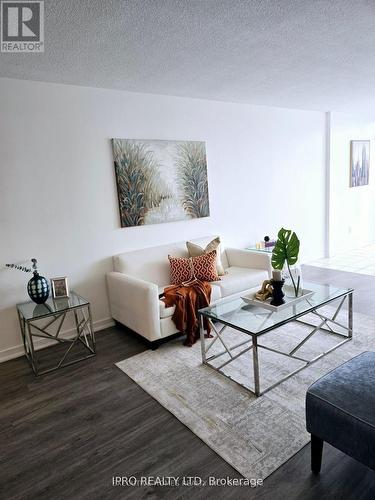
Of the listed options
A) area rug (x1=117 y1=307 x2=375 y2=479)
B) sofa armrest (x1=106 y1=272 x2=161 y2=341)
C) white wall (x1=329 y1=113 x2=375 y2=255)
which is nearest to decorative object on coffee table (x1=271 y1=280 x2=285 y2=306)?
area rug (x1=117 y1=307 x2=375 y2=479)

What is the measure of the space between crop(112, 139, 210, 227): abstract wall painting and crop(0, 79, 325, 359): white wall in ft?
0.32

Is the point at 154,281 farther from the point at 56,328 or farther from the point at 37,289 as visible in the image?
the point at 37,289

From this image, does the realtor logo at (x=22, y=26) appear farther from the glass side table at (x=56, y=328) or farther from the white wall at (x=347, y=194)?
the white wall at (x=347, y=194)

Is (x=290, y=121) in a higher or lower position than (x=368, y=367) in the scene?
higher

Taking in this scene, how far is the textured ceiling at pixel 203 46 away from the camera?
6.57 feet

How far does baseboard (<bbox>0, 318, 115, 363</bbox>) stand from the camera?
312 centimetres

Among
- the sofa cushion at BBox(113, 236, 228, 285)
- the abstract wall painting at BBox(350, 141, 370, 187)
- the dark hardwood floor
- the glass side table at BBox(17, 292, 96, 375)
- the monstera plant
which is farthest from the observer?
the abstract wall painting at BBox(350, 141, 370, 187)

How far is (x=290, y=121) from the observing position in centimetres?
526

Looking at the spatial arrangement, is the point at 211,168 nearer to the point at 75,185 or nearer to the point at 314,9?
the point at 75,185

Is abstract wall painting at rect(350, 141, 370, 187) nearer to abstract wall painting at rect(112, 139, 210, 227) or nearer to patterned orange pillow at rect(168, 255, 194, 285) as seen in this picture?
abstract wall painting at rect(112, 139, 210, 227)

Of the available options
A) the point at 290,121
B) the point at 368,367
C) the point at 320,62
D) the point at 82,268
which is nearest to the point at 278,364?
the point at 368,367

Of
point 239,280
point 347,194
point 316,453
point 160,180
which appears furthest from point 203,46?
point 347,194

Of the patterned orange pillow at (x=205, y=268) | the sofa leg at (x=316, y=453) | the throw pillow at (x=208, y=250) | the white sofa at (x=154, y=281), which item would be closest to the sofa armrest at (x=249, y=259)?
the white sofa at (x=154, y=281)

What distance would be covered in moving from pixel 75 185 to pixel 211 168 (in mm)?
1774
